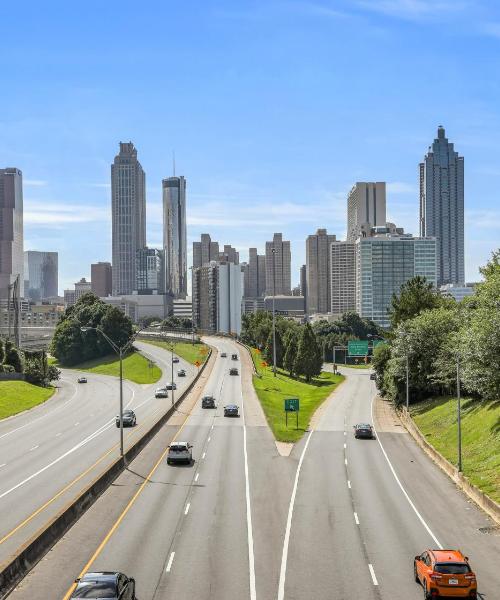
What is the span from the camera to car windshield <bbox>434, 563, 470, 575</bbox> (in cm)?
2430

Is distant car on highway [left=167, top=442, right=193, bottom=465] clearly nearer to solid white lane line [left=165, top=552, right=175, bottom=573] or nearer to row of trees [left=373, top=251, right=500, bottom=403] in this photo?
row of trees [left=373, top=251, right=500, bottom=403]

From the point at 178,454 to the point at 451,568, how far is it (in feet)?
92.7

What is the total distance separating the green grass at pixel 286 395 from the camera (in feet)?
228

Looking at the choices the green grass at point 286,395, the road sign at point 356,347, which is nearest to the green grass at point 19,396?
the green grass at point 286,395

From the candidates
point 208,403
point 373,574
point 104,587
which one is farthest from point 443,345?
point 104,587

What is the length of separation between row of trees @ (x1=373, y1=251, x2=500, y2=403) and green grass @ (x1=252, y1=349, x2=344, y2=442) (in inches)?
382

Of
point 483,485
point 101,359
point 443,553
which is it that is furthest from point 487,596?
point 101,359

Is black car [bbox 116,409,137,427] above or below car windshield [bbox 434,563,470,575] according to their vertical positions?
below

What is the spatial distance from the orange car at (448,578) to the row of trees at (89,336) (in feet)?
457

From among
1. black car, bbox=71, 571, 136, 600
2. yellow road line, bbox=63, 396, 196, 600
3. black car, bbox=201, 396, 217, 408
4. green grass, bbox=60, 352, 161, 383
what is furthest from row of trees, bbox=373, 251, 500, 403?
green grass, bbox=60, 352, 161, 383

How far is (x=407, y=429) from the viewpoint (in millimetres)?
71375

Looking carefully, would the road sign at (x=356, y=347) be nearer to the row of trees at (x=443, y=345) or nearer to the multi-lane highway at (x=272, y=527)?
the row of trees at (x=443, y=345)

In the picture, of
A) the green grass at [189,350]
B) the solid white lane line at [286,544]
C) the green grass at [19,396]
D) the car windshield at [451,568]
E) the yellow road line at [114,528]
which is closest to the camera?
the car windshield at [451,568]

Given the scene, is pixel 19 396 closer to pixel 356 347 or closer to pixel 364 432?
pixel 364 432
